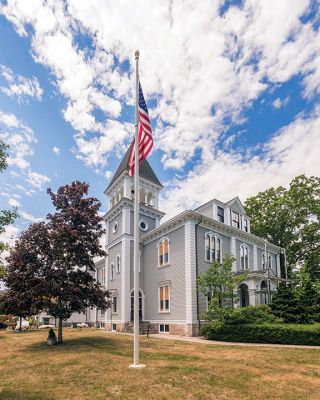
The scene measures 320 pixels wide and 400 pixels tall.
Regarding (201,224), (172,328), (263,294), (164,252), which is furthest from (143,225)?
(263,294)

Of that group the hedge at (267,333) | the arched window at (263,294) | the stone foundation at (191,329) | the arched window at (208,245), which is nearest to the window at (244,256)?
the arched window at (263,294)

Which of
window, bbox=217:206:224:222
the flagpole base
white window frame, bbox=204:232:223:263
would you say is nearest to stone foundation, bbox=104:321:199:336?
white window frame, bbox=204:232:223:263

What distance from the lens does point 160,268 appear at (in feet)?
93.5

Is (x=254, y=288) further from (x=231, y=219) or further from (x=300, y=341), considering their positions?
(x=300, y=341)

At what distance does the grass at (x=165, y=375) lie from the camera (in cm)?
828

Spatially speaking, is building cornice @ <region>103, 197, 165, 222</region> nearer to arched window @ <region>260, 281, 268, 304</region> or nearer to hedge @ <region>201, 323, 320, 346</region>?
arched window @ <region>260, 281, 268, 304</region>

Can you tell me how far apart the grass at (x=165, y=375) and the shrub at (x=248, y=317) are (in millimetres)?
4530

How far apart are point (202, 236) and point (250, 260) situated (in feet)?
28.9

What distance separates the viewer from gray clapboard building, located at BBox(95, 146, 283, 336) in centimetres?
2531

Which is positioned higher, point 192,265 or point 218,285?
point 192,265

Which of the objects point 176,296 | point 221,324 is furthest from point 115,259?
point 221,324

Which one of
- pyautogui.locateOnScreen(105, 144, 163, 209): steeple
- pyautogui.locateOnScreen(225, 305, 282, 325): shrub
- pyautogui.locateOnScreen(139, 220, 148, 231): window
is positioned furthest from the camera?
pyautogui.locateOnScreen(105, 144, 163, 209): steeple

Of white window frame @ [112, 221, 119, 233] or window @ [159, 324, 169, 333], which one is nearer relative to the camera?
window @ [159, 324, 169, 333]

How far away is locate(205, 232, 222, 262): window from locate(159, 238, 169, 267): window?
3465 mm
